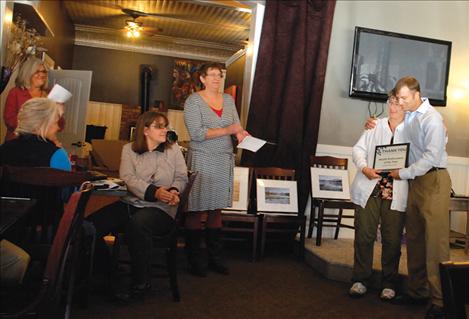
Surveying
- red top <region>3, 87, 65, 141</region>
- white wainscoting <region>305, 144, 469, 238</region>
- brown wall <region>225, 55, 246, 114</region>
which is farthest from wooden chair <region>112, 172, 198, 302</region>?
brown wall <region>225, 55, 246, 114</region>

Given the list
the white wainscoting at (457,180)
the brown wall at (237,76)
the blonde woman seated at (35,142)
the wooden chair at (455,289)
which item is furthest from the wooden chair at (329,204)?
the brown wall at (237,76)

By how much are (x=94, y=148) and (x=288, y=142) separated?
2.80 meters

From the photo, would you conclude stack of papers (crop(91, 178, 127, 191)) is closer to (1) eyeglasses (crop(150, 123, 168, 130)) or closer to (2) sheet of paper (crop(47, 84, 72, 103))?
(1) eyeglasses (crop(150, 123, 168, 130))

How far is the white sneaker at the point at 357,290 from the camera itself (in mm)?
3334

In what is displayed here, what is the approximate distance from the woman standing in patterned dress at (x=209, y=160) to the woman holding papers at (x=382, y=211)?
0.99m

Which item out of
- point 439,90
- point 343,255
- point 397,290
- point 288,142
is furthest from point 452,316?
point 439,90

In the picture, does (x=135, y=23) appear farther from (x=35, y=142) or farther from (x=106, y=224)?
(x=35, y=142)

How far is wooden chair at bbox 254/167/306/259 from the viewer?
4.32 m

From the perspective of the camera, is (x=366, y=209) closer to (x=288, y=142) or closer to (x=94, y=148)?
(x=288, y=142)

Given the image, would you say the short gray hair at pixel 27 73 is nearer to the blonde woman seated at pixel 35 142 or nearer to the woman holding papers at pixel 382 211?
the blonde woman seated at pixel 35 142

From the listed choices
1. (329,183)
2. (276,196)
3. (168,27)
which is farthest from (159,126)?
(168,27)

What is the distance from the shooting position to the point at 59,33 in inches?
316

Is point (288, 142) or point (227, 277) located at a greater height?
point (288, 142)

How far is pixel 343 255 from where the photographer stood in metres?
4.11
